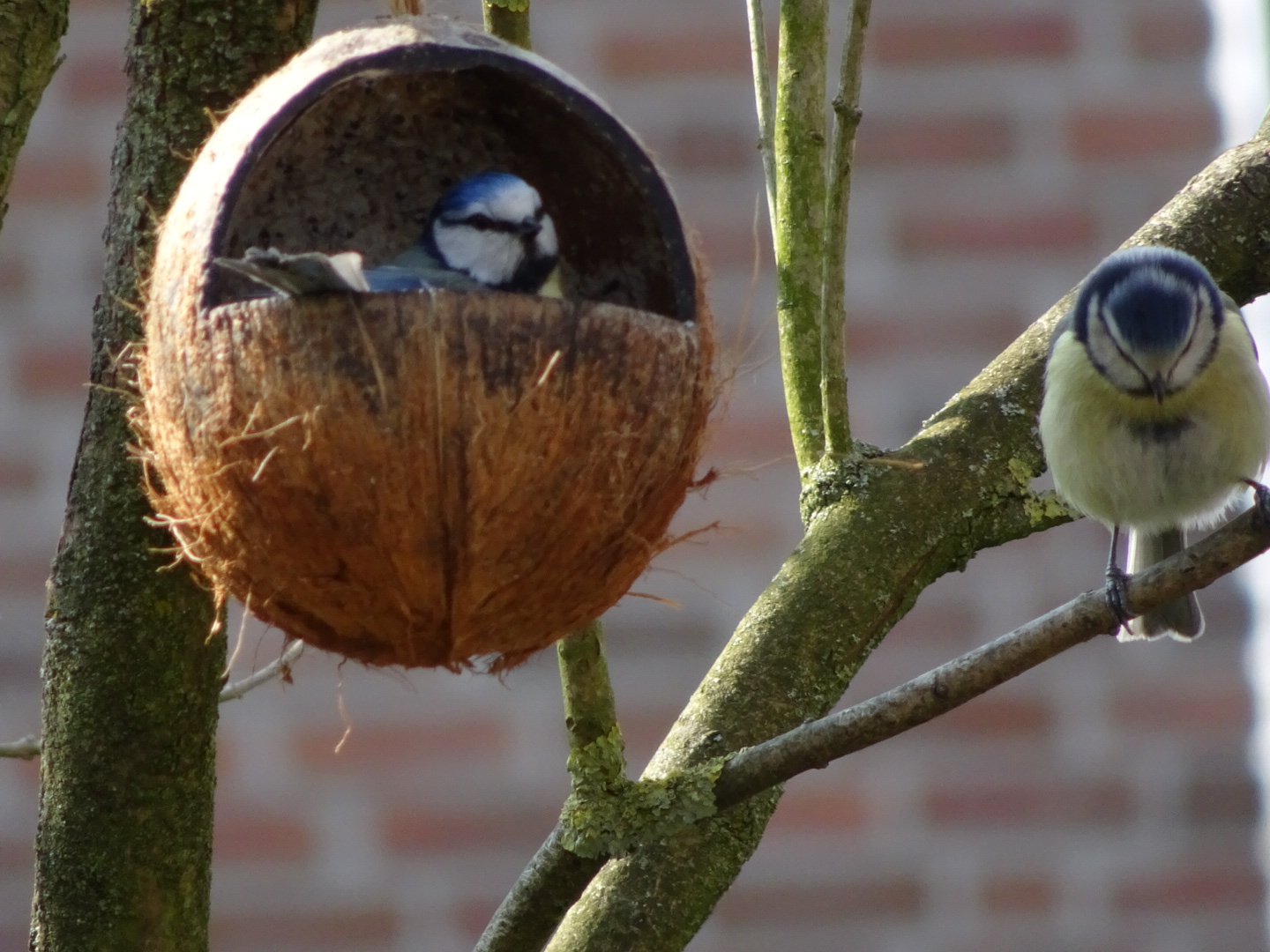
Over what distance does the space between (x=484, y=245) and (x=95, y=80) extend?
1109 millimetres

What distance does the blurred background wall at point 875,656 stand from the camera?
1997 millimetres

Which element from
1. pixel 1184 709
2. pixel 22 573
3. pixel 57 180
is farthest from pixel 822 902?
pixel 57 180

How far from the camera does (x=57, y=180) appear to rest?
2.08 meters

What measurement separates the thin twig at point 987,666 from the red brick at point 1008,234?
1.15 metres

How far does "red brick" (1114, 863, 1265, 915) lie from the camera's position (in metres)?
2.01

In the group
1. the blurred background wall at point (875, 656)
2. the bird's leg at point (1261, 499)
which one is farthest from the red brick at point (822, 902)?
the bird's leg at point (1261, 499)

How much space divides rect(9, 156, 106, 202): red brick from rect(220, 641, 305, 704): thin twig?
1.10 metres

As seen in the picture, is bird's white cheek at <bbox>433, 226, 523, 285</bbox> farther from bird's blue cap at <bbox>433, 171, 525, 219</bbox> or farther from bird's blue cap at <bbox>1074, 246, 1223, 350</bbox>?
bird's blue cap at <bbox>1074, 246, 1223, 350</bbox>

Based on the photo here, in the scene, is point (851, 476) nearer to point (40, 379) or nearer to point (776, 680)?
point (776, 680)

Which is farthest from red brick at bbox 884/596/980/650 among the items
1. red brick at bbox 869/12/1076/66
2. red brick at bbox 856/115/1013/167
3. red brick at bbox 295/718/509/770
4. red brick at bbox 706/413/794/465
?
red brick at bbox 295/718/509/770

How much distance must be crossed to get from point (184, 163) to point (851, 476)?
52 centimetres

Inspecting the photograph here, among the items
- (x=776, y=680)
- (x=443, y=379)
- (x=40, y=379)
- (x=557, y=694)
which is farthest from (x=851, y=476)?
(x=40, y=379)

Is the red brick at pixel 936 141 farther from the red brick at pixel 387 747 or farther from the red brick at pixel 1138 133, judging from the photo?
the red brick at pixel 387 747

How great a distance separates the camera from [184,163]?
1.08 m
